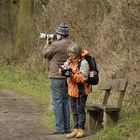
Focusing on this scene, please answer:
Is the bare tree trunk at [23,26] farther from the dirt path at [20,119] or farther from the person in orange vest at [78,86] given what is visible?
the person in orange vest at [78,86]

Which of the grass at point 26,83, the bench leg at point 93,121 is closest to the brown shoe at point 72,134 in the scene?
the bench leg at point 93,121

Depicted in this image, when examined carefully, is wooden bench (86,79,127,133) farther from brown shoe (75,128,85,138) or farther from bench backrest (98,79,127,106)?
brown shoe (75,128,85,138)

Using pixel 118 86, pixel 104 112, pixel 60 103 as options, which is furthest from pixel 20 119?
pixel 104 112

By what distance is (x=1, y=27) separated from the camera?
32.8m

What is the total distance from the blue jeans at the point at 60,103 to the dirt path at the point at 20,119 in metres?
0.37

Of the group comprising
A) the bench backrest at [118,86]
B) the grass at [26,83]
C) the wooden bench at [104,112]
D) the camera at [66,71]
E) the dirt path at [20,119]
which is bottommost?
the grass at [26,83]

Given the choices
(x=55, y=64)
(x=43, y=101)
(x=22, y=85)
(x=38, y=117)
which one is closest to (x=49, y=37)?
(x=55, y=64)

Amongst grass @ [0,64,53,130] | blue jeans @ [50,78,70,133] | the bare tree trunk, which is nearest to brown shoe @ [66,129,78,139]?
blue jeans @ [50,78,70,133]

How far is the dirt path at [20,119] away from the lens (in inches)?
480

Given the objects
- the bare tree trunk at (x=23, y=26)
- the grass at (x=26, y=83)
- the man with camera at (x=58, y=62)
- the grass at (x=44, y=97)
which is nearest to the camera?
the grass at (x=44, y=97)

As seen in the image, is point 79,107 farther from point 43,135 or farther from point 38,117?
point 38,117

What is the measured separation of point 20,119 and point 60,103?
2.82m

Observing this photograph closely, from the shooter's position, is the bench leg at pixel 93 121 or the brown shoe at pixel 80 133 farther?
the bench leg at pixel 93 121

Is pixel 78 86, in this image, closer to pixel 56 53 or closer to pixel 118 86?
pixel 56 53
